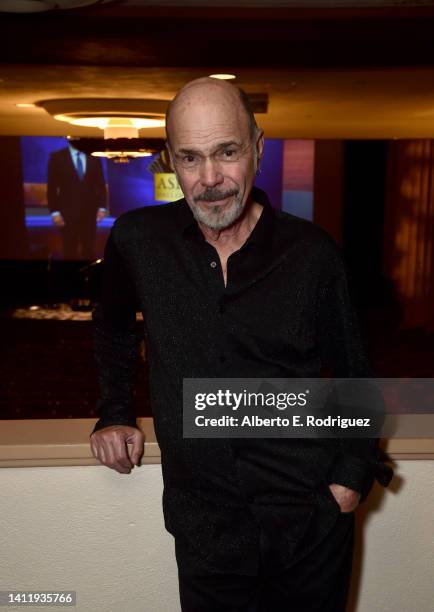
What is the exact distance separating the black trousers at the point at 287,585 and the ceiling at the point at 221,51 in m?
3.22

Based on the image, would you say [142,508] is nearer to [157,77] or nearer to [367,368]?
[367,368]

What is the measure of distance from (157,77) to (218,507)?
14.3 ft

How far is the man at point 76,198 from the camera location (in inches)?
479

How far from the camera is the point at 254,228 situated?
3.91ft

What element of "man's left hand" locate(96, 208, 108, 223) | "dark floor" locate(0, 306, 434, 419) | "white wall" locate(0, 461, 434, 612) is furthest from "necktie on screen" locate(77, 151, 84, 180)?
"white wall" locate(0, 461, 434, 612)

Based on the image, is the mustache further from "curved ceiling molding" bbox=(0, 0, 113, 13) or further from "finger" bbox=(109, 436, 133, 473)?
"curved ceiling molding" bbox=(0, 0, 113, 13)

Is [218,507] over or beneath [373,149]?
beneath

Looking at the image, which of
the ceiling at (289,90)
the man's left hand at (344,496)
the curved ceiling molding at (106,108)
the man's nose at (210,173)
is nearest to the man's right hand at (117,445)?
the man's left hand at (344,496)

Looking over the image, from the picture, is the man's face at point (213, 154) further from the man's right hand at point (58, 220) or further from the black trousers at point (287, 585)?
the man's right hand at point (58, 220)

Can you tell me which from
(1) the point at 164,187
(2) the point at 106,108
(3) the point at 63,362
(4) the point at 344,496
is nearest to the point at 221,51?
(2) the point at 106,108

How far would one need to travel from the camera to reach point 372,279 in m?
11.4

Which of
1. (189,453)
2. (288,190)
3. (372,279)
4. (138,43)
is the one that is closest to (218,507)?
(189,453)

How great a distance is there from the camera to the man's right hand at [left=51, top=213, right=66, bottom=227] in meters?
12.5

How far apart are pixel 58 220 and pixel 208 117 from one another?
39.1 ft
